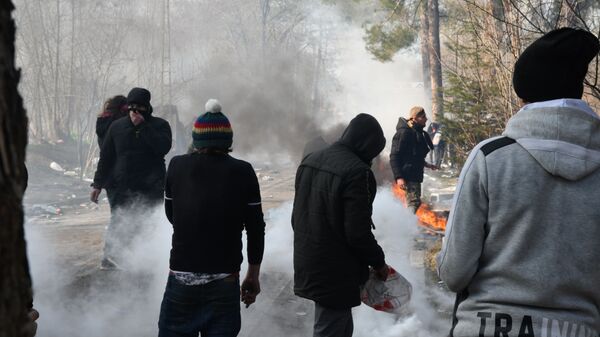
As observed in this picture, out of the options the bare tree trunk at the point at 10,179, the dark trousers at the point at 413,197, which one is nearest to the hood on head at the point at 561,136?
the bare tree trunk at the point at 10,179

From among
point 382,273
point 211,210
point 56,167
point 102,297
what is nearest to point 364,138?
point 382,273

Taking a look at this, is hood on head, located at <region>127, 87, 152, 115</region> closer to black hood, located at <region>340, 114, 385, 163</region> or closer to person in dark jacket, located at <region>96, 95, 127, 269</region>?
person in dark jacket, located at <region>96, 95, 127, 269</region>

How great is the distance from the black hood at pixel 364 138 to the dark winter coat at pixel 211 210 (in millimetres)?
668

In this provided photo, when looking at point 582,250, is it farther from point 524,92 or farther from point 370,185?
point 370,185

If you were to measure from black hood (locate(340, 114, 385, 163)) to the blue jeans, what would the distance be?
1.06 metres

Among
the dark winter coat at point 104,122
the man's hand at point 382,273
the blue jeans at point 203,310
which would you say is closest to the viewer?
the blue jeans at point 203,310

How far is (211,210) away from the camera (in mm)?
3838

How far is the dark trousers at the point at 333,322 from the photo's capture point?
4168mm

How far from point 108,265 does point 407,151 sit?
14.3 ft

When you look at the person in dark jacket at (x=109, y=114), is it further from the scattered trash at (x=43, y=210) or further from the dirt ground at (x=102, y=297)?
the scattered trash at (x=43, y=210)

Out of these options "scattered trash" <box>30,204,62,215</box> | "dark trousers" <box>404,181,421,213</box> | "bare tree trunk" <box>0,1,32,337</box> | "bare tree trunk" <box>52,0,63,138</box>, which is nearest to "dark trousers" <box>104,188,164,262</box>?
"dark trousers" <box>404,181,421,213</box>

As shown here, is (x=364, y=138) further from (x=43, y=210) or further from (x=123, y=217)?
(x=43, y=210)

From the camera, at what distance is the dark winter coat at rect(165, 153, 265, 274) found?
3.83 meters

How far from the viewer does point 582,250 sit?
2.30 m
